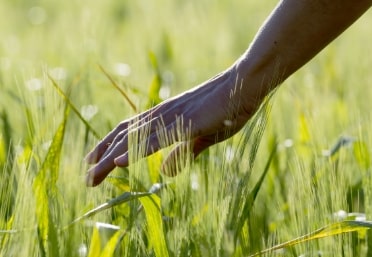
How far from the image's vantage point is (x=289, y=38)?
59.7 inches

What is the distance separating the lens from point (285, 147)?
2125 mm

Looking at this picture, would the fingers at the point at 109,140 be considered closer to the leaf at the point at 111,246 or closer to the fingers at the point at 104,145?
the fingers at the point at 104,145

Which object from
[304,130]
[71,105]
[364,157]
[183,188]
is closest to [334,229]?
[183,188]

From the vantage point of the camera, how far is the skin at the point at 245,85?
4.89ft

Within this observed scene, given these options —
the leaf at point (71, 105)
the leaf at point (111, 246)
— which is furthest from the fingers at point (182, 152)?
the leaf at point (71, 105)

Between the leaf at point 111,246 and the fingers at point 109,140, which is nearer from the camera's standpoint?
the leaf at point 111,246

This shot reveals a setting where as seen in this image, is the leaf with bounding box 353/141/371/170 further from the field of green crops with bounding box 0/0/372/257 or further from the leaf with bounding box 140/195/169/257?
the leaf with bounding box 140/195/169/257

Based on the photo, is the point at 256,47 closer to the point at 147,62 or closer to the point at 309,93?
the point at 309,93

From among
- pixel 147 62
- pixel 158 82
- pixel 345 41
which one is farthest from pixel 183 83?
pixel 158 82

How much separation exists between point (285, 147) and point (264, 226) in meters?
0.33

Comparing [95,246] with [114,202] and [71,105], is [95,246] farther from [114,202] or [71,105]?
[71,105]

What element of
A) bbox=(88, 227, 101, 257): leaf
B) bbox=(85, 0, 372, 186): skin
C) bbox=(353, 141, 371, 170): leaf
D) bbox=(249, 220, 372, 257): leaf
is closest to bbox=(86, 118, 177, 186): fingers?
bbox=(85, 0, 372, 186): skin

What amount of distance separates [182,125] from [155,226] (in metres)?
0.14

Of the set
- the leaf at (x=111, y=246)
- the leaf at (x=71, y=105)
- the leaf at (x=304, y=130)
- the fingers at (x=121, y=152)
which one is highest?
the leaf at (x=304, y=130)
